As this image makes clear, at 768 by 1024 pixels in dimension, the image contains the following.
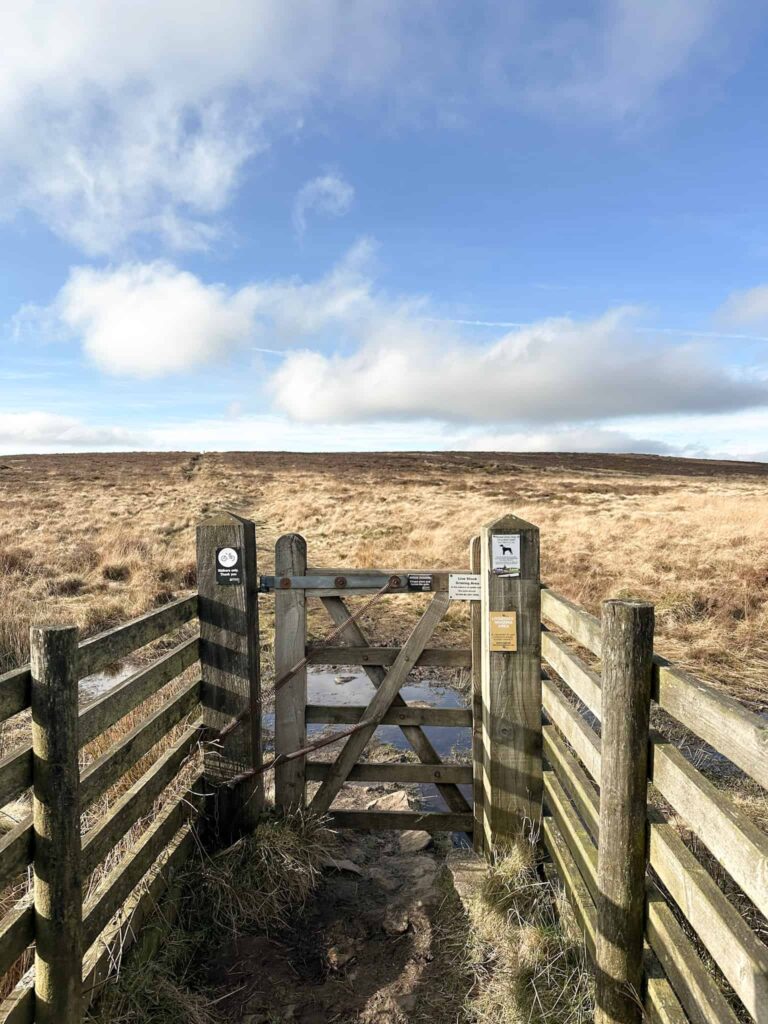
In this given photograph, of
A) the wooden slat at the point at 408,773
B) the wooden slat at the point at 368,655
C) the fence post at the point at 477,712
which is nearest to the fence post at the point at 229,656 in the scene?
the wooden slat at the point at 368,655

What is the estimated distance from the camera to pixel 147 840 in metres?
3.41

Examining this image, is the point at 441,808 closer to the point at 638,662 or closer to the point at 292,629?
the point at 292,629

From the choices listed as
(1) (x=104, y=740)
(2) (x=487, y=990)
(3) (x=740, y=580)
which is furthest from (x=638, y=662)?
(3) (x=740, y=580)

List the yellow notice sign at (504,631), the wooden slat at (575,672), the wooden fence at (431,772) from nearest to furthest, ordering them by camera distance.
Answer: the wooden fence at (431,772) → the wooden slat at (575,672) → the yellow notice sign at (504,631)

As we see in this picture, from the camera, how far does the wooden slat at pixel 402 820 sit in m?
4.58

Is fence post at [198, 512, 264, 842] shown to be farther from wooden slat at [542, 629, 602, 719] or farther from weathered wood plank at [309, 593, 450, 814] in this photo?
wooden slat at [542, 629, 602, 719]

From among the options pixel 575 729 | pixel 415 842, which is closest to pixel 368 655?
pixel 415 842

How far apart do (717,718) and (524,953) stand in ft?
6.47

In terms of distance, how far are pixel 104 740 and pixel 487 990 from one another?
3.24 m

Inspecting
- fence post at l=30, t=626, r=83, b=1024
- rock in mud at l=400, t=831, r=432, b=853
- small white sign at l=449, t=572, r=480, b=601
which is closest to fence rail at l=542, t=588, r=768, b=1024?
small white sign at l=449, t=572, r=480, b=601

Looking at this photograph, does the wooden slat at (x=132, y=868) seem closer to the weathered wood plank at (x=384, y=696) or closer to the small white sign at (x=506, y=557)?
the weathered wood plank at (x=384, y=696)

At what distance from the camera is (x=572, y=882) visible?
3.38 m

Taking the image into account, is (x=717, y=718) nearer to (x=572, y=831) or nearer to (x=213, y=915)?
(x=572, y=831)

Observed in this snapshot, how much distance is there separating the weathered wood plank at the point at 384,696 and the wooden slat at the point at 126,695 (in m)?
1.20
